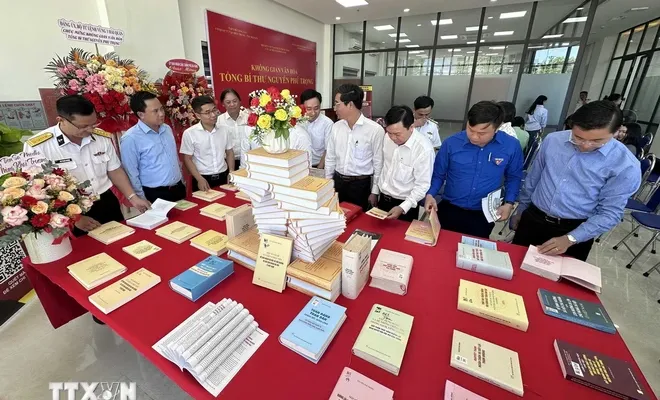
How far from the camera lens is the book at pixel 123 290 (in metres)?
1.07

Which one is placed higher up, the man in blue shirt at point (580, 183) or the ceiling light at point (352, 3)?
the ceiling light at point (352, 3)

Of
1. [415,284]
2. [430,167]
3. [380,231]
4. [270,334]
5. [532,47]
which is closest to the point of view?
[270,334]

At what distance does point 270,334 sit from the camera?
98cm

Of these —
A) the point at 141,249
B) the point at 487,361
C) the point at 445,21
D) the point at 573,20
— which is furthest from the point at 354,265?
the point at 573,20

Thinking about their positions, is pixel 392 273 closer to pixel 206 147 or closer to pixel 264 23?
pixel 206 147

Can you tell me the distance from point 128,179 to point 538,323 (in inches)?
108

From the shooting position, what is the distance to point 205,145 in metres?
2.70

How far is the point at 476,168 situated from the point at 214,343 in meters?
1.90

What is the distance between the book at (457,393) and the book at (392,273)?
1.35ft

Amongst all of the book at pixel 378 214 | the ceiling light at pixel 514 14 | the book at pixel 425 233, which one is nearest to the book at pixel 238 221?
the book at pixel 378 214

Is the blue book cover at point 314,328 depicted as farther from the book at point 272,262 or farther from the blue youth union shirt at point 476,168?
the blue youth union shirt at point 476,168

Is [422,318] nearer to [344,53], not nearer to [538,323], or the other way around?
[538,323]

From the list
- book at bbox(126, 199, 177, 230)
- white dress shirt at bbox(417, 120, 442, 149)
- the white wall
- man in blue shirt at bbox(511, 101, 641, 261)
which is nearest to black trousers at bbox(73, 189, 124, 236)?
book at bbox(126, 199, 177, 230)

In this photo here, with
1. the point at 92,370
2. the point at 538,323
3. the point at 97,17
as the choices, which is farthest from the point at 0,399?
the point at 97,17
